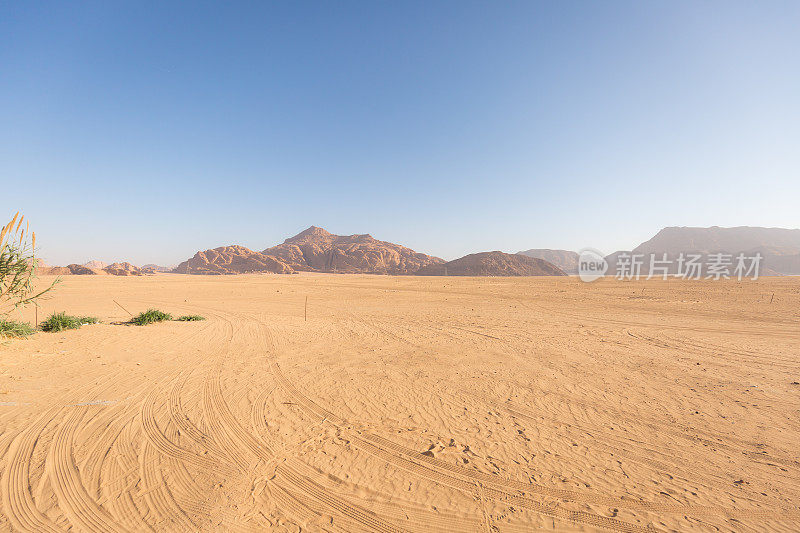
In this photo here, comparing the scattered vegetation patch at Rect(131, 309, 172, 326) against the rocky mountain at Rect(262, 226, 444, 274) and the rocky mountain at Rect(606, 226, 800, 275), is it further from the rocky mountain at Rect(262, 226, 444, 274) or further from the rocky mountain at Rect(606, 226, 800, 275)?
the rocky mountain at Rect(606, 226, 800, 275)

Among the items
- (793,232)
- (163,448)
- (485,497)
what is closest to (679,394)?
(485,497)

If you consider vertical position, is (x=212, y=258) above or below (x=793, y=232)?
below

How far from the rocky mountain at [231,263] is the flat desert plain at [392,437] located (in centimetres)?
9069

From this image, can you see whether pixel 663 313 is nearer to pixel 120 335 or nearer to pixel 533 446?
pixel 533 446

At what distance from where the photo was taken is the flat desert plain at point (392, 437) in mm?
3393

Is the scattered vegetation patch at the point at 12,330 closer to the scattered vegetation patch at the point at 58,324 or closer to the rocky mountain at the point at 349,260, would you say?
the scattered vegetation patch at the point at 58,324

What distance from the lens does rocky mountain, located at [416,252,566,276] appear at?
297 feet

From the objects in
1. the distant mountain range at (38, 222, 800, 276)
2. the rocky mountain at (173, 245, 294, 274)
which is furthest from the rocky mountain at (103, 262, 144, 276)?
the rocky mountain at (173, 245, 294, 274)

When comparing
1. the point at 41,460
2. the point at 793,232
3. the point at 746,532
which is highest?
the point at 793,232

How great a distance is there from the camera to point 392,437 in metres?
4.86

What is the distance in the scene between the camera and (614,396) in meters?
6.66

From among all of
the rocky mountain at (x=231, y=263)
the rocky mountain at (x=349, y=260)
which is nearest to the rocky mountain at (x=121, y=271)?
the rocky mountain at (x=231, y=263)

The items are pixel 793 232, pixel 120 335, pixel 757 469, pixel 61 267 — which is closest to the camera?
pixel 757 469

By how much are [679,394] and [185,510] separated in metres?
9.22
